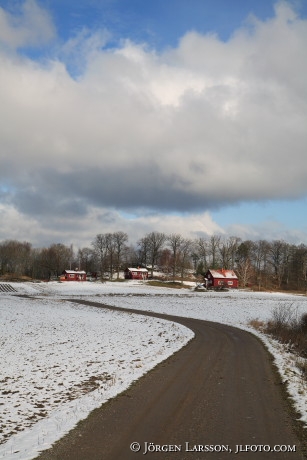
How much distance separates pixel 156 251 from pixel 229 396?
128 metres

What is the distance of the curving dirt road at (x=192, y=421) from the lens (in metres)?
6.96

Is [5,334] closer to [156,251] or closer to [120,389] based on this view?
[120,389]

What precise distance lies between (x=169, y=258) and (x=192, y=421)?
128 metres

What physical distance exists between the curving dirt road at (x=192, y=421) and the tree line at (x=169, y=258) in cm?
10774

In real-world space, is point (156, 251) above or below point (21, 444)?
above

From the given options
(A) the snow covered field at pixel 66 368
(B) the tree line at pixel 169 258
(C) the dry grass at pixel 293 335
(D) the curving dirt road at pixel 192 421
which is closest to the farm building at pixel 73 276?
(B) the tree line at pixel 169 258

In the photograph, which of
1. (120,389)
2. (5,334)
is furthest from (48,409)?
(5,334)

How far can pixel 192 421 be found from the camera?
8500 millimetres

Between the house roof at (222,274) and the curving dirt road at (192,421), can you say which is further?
the house roof at (222,274)

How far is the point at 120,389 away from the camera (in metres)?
11.3

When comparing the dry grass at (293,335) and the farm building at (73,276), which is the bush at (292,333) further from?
the farm building at (73,276)

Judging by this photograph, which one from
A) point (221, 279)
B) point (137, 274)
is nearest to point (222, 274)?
point (221, 279)

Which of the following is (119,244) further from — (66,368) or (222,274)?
(66,368)

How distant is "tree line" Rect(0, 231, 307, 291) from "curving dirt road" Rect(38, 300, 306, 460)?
107745 mm
